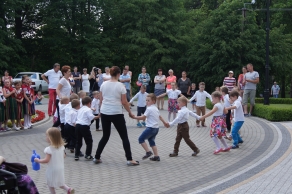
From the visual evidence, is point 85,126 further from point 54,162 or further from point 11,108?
point 11,108

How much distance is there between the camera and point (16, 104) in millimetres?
15500

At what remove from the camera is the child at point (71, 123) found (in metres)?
11.0

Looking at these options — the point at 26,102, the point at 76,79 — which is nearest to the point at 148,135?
the point at 26,102

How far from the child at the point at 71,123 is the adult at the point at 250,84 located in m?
9.78

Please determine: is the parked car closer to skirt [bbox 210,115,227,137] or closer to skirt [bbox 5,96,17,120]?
skirt [bbox 5,96,17,120]

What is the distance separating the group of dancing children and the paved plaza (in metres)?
1.36

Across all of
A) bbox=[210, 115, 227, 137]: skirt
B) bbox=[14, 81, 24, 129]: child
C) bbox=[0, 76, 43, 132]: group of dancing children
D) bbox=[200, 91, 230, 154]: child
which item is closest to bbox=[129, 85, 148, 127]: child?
bbox=[0, 76, 43, 132]: group of dancing children

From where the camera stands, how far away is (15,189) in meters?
6.36

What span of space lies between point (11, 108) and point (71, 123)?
482cm

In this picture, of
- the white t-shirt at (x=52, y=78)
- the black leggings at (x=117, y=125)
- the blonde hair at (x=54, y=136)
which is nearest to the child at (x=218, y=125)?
the black leggings at (x=117, y=125)

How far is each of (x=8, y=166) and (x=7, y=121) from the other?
9.27 meters

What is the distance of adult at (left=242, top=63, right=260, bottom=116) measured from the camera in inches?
758

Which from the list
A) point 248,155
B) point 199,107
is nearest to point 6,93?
point 199,107

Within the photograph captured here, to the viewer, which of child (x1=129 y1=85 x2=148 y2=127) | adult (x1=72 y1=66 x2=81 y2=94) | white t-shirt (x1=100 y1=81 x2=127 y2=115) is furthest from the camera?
adult (x1=72 y1=66 x2=81 y2=94)
